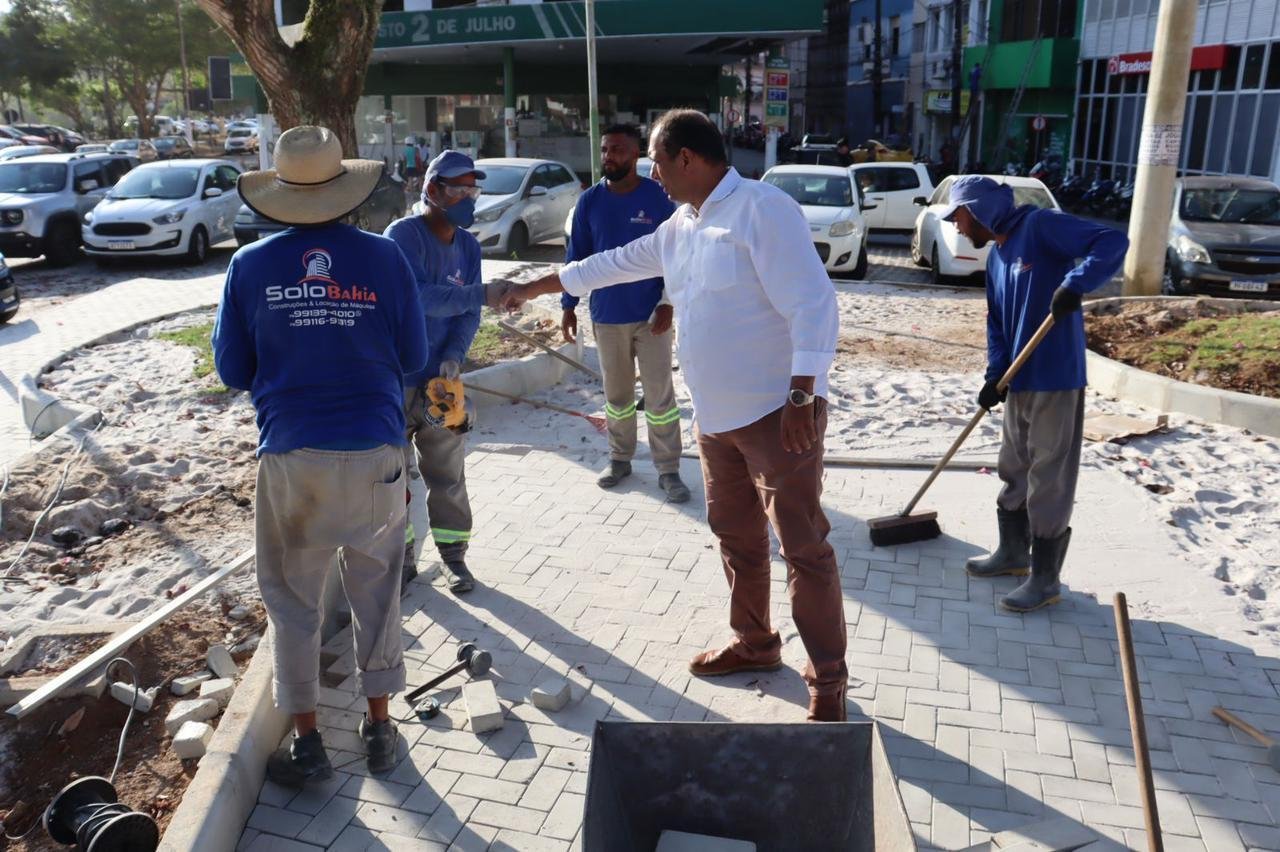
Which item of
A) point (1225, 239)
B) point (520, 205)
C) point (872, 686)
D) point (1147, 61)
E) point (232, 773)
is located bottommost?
point (872, 686)

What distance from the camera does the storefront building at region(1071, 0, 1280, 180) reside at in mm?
23281

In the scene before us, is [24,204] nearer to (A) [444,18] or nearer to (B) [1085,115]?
(A) [444,18]

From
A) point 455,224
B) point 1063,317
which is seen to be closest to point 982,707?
point 1063,317

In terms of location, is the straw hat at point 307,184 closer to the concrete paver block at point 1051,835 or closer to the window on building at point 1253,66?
the concrete paver block at point 1051,835

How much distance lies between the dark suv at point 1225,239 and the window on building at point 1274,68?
9.71 meters

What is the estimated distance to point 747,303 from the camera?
3.81 metres

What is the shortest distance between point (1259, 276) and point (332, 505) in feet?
42.7

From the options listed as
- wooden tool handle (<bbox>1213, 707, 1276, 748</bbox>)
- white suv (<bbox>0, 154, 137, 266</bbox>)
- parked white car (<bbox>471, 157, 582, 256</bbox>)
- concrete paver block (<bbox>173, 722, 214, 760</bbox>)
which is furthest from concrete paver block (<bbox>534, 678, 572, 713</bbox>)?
white suv (<bbox>0, 154, 137, 266</bbox>)

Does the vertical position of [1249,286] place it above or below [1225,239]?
below

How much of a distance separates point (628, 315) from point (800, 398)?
2.87 m

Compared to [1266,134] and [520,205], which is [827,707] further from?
[1266,134]

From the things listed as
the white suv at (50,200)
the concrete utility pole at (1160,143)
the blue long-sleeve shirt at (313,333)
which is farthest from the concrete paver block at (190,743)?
the white suv at (50,200)

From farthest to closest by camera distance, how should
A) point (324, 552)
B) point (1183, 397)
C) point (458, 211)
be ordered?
1. point (1183, 397)
2. point (458, 211)
3. point (324, 552)

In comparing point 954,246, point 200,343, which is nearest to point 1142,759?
point 200,343
